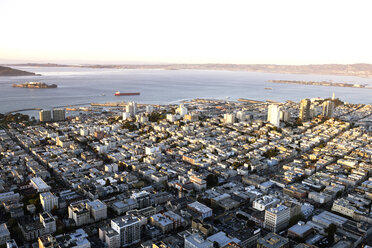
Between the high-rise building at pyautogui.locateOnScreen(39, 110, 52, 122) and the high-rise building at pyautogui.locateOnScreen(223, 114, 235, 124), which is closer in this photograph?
the high-rise building at pyautogui.locateOnScreen(39, 110, 52, 122)

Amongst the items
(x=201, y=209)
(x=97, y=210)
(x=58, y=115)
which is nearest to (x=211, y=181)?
(x=201, y=209)

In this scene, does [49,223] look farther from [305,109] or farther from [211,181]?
[305,109]

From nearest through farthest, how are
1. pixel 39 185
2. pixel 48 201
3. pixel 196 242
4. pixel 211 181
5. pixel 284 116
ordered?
pixel 196 242
pixel 48 201
pixel 39 185
pixel 211 181
pixel 284 116

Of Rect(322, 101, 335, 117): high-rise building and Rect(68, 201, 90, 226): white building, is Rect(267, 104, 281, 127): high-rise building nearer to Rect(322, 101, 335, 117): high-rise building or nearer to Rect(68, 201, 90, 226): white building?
Rect(322, 101, 335, 117): high-rise building

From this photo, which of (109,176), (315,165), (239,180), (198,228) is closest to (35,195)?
(109,176)

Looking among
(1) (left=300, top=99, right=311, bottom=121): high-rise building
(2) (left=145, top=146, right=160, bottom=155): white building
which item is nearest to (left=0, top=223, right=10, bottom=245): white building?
(2) (left=145, top=146, right=160, bottom=155): white building

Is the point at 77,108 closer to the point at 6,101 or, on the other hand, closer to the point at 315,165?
the point at 6,101

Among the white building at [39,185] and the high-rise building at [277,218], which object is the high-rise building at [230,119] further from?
the white building at [39,185]
